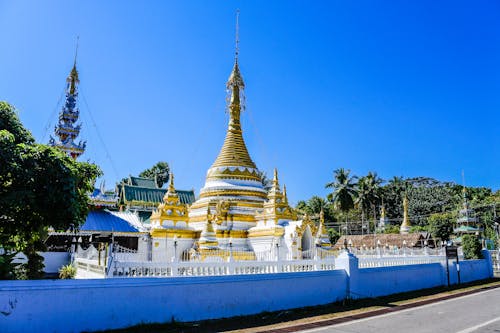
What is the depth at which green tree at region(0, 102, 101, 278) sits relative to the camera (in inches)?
340

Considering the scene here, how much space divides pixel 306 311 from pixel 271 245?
13677mm

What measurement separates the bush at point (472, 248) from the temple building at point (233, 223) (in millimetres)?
8990

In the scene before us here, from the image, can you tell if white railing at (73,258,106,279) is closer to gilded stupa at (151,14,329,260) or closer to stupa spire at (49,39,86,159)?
gilded stupa at (151,14,329,260)

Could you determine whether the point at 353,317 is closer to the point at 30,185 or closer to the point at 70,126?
the point at 30,185

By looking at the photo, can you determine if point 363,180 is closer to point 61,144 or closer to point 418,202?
point 418,202

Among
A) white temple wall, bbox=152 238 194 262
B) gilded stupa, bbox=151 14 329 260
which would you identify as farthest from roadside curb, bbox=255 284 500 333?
white temple wall, bbox=152 238 194 262

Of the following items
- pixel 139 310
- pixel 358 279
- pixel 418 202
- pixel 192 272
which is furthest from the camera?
pixel 418 202

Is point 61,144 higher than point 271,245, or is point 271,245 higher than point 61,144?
point 61,144

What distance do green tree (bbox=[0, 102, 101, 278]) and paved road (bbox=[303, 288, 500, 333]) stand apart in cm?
679

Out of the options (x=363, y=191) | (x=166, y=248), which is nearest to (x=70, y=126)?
(x=166, y=248)

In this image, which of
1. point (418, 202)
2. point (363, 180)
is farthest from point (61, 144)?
point (418, 202)

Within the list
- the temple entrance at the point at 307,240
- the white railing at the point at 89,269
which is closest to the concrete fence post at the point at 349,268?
the white railing at the point at 89,269

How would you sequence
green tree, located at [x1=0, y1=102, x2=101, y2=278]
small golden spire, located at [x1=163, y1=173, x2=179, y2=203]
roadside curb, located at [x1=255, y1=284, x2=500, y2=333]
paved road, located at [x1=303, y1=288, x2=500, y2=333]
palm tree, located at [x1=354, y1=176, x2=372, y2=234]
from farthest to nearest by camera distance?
1. palm tree, located at [x1=354, y1=176, x2=372, y2=234]
2. small golden spire, located at [x1=163, y1=173, x2=179, y2=203]
3. roadside curb, located at [x1=255, y1=284, x2=500, y2=333]
4. paved road, located at [x1=303, y1=288, x2=500, y2=333]
5. green tree, located at [x1=0, y1=102, x2=101, y2=278]

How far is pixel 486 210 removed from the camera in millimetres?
62438
